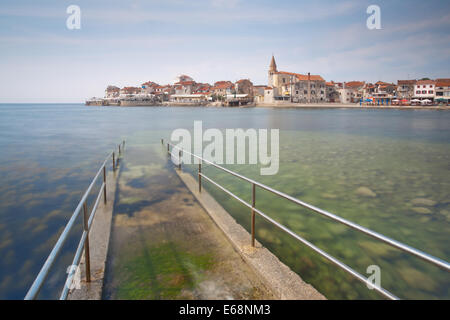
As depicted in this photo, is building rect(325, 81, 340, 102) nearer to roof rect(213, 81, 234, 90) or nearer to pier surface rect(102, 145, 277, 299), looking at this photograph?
roof rect(213, 81, 234, 90)

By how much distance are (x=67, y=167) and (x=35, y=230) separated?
7.16 meters

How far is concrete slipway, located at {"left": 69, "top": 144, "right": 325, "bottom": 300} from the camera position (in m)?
2.96

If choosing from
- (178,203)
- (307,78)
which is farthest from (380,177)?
(307,78)

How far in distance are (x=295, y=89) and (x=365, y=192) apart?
338 feet

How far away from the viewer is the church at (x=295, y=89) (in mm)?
104688

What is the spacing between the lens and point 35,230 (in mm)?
6543

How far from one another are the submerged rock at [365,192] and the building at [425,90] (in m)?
101

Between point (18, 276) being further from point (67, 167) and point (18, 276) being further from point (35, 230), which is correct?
point (67, 167)

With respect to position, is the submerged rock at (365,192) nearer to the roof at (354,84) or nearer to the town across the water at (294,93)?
the town across the water at (294,93)

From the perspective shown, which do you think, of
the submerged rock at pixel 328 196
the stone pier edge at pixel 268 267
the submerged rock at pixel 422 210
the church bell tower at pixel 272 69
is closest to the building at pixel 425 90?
the church bell tower at pixel 272 69

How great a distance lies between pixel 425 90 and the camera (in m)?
88.9

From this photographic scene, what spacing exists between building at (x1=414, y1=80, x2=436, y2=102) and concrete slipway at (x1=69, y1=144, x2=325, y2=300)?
107 metres

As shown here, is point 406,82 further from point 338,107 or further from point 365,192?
Result: point 365,192
